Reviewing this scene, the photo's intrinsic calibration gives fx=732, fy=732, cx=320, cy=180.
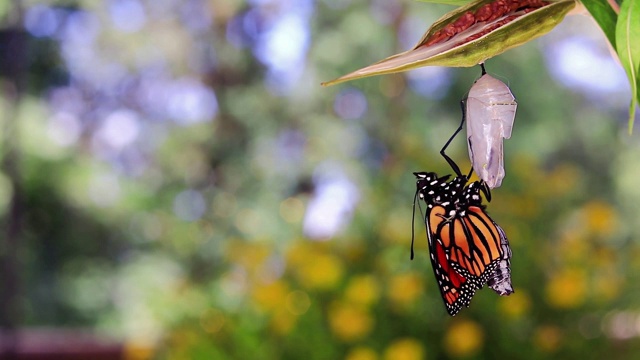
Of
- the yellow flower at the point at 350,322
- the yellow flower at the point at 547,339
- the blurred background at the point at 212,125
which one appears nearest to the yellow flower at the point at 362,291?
the yellow flower at the point at 350,322

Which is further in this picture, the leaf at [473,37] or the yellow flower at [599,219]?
the yellow flower at [599,219]

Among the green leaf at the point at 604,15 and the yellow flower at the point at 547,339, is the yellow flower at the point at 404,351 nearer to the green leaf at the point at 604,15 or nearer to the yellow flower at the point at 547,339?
the yellow flower at the point at 547,339

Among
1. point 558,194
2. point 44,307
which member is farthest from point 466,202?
point 44,307

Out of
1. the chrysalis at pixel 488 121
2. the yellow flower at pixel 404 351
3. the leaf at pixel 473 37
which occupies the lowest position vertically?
the yellow flower at pixel 404 351

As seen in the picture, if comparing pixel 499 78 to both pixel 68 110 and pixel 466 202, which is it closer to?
pixel 466 202

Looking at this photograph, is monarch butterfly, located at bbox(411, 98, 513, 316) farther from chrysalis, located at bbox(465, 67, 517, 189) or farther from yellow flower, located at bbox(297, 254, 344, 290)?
yellow flower, located at bbox(297, 254, 344, 290)

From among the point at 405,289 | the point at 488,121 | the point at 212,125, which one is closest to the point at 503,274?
the point at 488,121
